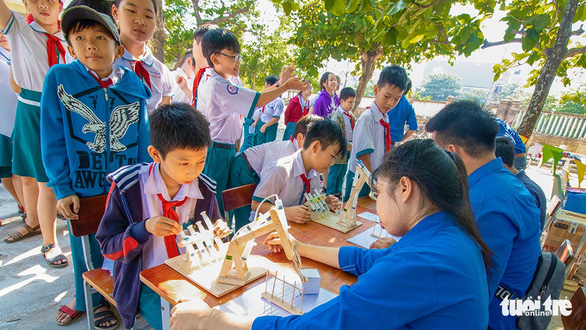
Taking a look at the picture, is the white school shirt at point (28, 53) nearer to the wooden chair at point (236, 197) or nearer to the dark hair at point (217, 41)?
the dark hair at point (217, 41)

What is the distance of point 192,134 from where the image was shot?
5.00 ft

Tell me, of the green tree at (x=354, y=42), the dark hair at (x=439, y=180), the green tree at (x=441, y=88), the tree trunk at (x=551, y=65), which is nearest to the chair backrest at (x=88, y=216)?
the dark hair at (x=439, y=180)

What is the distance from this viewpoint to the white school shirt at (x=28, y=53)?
2.40 metres

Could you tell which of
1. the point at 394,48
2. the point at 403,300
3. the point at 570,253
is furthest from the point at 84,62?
the point at 394,48

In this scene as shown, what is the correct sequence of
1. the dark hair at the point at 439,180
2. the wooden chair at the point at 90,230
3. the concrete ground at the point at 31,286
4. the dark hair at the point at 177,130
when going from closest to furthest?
1. the dark hair at the point at 439,180
2. the dark hair at the point at 177,130
3. the wooden chair at the point at 90,230
4. the concrete ground at the point at 31,286

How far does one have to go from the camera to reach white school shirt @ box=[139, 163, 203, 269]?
5.15ft

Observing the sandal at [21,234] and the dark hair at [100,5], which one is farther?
the sandal at [21,234]

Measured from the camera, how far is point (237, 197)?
2.30 metres

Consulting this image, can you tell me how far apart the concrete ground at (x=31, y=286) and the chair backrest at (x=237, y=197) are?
1.18 m

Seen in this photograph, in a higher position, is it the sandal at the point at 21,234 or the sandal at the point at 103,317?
the sandal at the point at 103,317

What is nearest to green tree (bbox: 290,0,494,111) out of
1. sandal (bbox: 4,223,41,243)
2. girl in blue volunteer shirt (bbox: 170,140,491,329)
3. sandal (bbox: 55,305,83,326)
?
girl in blue volunteer shirt (bbox: 170,140,491,329)

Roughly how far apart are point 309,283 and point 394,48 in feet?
17.9

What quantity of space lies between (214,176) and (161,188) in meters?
1.42

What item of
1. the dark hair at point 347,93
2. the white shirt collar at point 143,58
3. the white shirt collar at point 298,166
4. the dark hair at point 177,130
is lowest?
the white shirt collar at point 298,166
